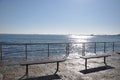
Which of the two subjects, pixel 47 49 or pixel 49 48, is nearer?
pixel 47 49

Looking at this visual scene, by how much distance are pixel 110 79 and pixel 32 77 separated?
9.54 ft

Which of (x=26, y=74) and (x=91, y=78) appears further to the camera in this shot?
(x=26, y=74)

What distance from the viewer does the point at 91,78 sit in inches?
236

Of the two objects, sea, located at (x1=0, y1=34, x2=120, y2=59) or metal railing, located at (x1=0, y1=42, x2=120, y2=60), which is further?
sea, located at (x1=0, y1=34, x2=120, y2=59)

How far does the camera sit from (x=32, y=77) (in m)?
6.05

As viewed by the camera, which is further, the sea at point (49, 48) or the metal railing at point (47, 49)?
the sea at point (49, 48)

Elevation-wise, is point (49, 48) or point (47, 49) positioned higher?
point (47, 49)

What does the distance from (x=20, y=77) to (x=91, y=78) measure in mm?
2661

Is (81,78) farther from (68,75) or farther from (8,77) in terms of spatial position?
(8,77)

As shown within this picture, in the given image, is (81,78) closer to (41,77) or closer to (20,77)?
(41,77)

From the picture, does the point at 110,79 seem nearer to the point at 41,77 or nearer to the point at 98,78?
the point at 98,78

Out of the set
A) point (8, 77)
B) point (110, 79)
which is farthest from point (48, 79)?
point (110, 79)

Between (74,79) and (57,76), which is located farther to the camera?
(57,76)

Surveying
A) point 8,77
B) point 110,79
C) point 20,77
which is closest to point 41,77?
point 20,77
